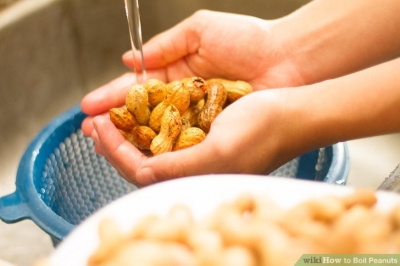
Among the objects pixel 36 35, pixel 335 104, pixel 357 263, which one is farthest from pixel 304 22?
pixel 357 263

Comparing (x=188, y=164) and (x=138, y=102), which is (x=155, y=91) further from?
(x=188, y=164)

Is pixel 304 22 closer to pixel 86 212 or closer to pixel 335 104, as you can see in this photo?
pixel 335 104

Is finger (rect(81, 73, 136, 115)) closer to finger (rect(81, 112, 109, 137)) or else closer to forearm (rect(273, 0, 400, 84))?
→ finger (rect(81, 112, 109, 137))

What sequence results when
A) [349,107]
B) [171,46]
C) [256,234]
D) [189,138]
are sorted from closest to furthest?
[256,234] → [349,107] → [189,138] → [171,46]

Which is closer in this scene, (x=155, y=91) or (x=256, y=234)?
(x=256, y=234)

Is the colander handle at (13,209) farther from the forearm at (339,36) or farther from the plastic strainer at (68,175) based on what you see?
the forearm at (339,36)

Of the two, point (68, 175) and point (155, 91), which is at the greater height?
point (155, 91)

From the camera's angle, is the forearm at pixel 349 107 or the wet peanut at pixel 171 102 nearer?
the forearm at pixel 349 107

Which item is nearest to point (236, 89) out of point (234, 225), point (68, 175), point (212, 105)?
point (212, 105)

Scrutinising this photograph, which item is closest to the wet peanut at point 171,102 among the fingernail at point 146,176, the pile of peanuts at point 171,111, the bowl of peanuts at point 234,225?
the pile of peanuts at point 171,111
